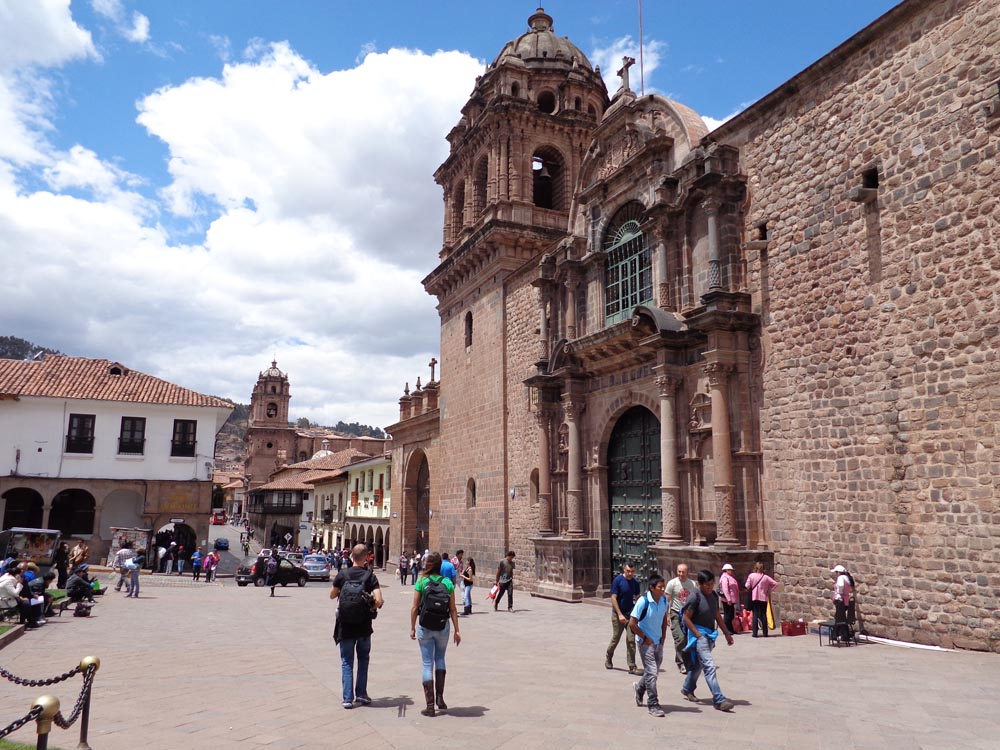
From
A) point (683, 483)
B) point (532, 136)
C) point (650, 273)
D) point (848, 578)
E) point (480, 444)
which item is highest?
point (532, 136)

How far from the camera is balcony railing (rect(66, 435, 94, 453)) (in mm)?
28766

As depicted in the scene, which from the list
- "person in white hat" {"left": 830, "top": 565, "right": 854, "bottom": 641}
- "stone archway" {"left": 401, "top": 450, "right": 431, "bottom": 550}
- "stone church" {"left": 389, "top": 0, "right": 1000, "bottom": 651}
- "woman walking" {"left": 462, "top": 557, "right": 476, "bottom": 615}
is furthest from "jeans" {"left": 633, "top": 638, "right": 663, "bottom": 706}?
"stone archway" {"left": 401, "top": 450, "right": 431, "bottom": 550}

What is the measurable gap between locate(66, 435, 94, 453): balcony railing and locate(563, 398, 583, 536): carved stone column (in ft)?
65.8

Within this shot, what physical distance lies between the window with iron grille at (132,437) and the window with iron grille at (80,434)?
1.04 m

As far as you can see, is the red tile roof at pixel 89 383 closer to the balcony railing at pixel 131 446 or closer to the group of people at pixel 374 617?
the balcony railing at pixel 131 446

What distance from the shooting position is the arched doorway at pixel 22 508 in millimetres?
28922

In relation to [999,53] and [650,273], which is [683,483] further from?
[999,53]

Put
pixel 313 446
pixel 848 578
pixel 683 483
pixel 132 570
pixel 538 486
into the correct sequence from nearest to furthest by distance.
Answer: pixel 848 578 → pixel 683 483 → pixel 132 570 → pixel 538 486 → pixel 313 446

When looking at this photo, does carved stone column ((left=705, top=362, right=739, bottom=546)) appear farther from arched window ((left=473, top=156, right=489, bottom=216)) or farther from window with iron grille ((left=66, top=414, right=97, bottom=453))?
window with iron grille ((left=66, top=414, right=97, bottom=453))

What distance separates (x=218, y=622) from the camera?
14.1m

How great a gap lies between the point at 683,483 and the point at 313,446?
79.7m

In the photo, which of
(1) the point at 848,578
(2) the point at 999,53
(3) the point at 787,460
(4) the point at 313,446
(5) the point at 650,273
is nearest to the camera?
(2) the point at 999,53

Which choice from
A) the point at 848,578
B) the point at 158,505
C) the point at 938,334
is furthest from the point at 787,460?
the point at 158,505

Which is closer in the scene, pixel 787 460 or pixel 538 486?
pixel 787 460
